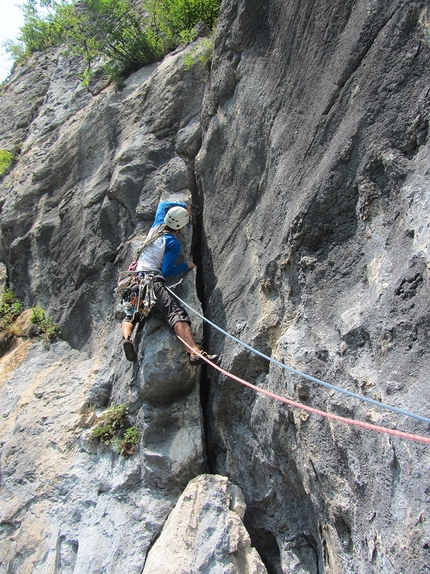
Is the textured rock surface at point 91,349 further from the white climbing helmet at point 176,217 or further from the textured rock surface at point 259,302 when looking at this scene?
the white climbing helmet at point 176,217

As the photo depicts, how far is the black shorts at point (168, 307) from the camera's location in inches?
230

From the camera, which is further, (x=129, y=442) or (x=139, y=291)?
(x=139, y=291)

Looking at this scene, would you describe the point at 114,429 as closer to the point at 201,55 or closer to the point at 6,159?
the point at 201,55

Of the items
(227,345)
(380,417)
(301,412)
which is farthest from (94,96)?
(380,417)

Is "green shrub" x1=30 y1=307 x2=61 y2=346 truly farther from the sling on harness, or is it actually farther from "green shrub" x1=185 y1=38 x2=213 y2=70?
"green shrub" x1=185 y1=38 x2=213 y2=70

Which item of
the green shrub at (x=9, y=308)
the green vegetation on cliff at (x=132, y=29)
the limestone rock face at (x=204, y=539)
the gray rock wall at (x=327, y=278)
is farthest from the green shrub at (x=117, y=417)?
the green vegetation on cliff at (x=132, y=29)

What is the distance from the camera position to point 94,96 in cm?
1030

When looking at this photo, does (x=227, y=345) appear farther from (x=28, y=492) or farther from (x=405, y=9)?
(x=405, y=9)

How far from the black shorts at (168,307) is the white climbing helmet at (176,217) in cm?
82

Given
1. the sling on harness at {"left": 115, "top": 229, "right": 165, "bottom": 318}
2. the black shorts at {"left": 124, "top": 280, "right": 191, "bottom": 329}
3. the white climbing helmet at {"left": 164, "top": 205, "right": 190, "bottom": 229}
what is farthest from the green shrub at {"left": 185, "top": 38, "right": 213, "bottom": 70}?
the black shorts at {"left": 124, "top": 280, "right": 191, "bottom": 329}

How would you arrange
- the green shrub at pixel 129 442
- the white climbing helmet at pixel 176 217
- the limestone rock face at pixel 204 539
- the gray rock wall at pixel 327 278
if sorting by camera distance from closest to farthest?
the gray rock wall at pixel 327 278
the limestone rock face at pixel 204 539
the green shrub at pixel 129 442
the white climbing helmet at pixel 176 217

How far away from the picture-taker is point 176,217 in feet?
21.0

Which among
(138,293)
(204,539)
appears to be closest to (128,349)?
(138,293)

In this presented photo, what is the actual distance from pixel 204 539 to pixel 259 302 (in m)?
2.45
